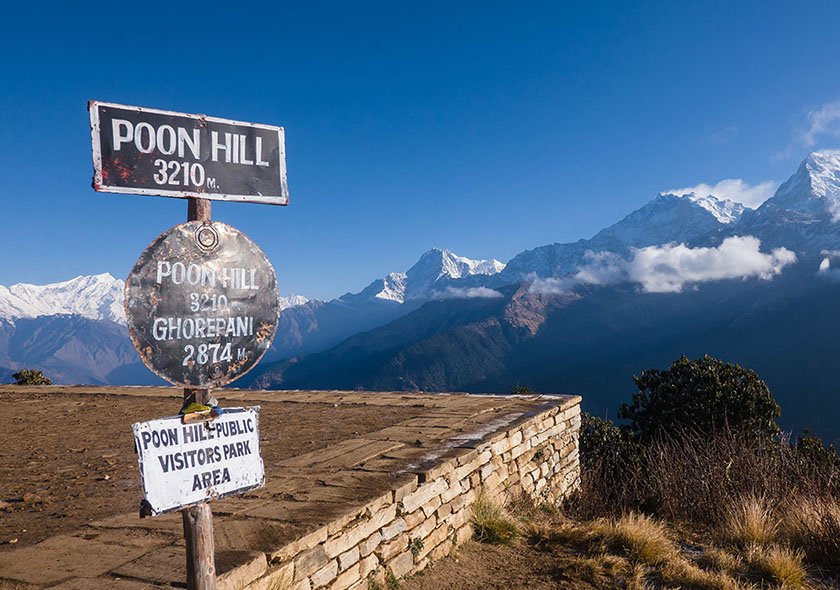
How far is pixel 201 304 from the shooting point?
2426 millimetres

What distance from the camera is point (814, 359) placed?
146750mm

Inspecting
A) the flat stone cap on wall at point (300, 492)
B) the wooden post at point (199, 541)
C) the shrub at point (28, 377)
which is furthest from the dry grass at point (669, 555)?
the shrub at point (28, 377)

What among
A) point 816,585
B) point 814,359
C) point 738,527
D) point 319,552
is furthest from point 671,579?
point 814,359

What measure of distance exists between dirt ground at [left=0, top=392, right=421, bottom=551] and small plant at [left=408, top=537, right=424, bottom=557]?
1.47 metres

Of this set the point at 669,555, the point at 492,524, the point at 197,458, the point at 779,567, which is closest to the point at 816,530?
the point at 779,567

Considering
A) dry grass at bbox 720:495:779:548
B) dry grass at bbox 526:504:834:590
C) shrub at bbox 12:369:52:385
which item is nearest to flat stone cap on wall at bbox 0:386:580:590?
dry grass at bbox 526:504:834:590

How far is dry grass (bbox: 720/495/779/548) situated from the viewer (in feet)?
17.7

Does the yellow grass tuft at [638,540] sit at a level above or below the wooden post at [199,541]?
below

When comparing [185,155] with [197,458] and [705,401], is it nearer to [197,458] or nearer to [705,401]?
[197,458]

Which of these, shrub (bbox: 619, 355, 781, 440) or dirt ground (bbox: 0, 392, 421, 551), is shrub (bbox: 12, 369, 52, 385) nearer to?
dirt ground (bbox: 0, 392, 421, 551)

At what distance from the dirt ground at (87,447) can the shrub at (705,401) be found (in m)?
13.5

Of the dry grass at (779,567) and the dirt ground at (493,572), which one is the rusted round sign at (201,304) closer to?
the dirt ground at (493,572)

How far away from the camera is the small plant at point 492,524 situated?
5363 millimetres

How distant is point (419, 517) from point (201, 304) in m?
3.02
